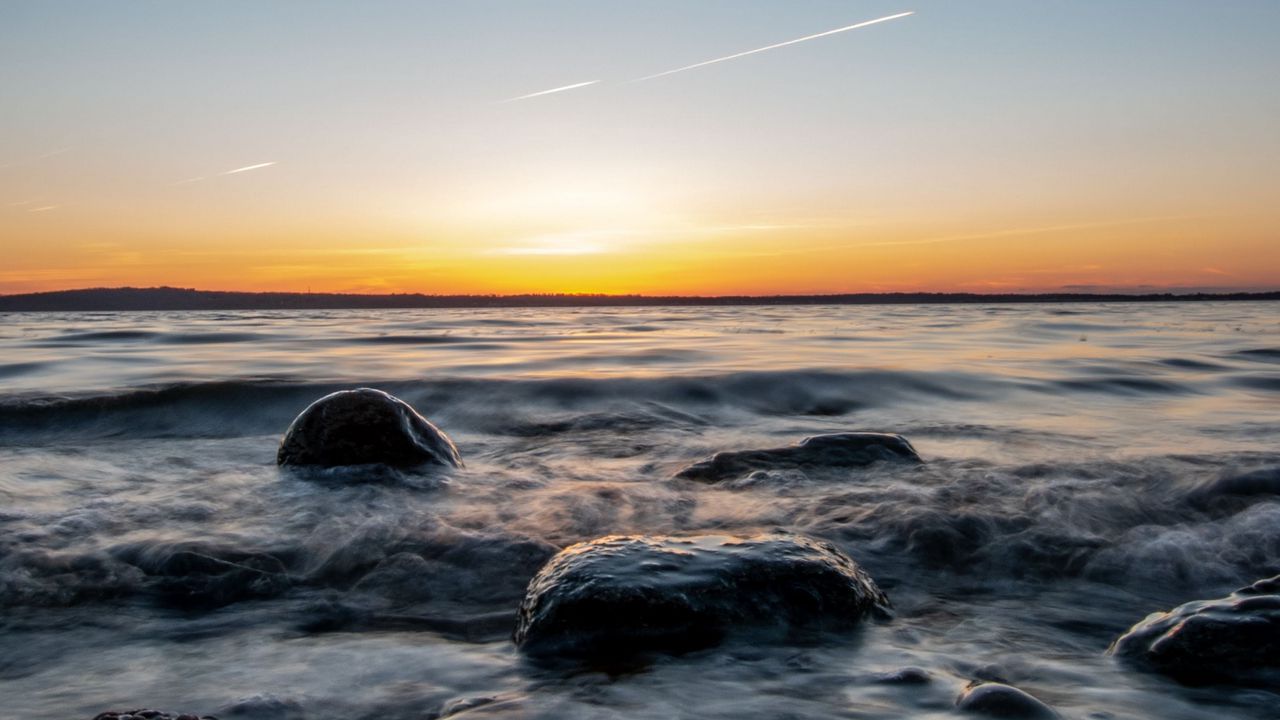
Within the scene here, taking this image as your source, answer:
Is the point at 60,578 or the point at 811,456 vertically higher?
the point at 811,456

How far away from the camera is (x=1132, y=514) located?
4.96m

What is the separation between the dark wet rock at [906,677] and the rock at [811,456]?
10.3ft

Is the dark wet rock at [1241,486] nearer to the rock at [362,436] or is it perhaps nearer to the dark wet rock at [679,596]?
the dark wet rock at [679,596]

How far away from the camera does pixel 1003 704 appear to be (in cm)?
243

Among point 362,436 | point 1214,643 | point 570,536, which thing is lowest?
point 570,536

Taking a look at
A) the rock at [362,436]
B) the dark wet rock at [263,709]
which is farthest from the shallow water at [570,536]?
the rock at [362,436]

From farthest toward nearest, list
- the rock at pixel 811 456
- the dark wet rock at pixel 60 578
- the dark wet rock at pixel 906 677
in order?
the rock at pixel 811 456 < the dark wet rock at pixel 60 578 < the dark wet rock at pixel 906 677

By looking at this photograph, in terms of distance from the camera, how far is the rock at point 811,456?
6047 mm

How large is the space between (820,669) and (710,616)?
0.42 m

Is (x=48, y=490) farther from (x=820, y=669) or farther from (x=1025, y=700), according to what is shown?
(x=1025, y=700)

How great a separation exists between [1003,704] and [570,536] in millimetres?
2507

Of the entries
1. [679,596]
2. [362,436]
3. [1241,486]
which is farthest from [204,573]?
[1241,486]

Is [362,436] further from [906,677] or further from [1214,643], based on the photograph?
[1214,643]

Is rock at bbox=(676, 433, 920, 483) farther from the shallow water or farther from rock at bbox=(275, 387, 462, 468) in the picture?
rock at bbox=(275, 387, 462, 468)
